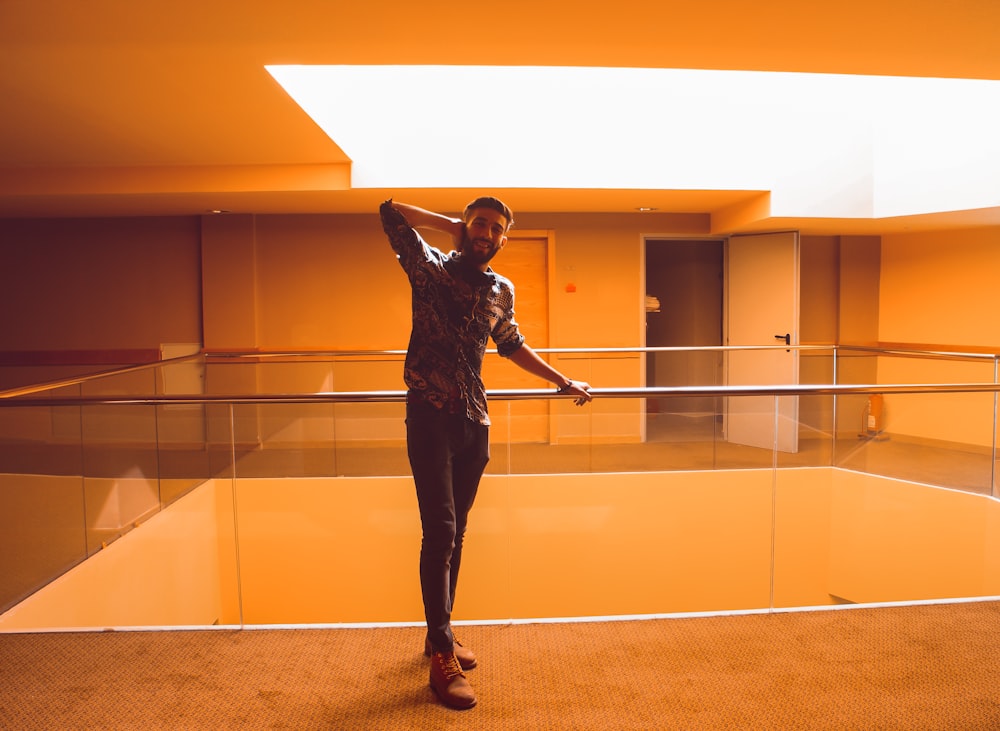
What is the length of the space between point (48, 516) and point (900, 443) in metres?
5.30

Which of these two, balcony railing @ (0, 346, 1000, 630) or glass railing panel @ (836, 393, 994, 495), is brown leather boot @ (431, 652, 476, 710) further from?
glass railing panel @ (836, 393, 994, 495)

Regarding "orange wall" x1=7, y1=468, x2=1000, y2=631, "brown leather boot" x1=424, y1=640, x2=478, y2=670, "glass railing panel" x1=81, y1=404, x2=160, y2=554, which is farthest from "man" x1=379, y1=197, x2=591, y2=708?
"glass railing panel" x1=81, y1=404, x2=160, y2=554

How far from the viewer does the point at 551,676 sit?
2330 millimetres

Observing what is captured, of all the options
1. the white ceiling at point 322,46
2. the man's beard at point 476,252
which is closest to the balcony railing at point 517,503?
the man's beard at point 476,252

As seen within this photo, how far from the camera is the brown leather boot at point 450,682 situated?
2.13 meters

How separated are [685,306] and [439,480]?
6.56 meters

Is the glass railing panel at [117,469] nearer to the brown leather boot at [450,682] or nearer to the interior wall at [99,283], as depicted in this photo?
the brown leather boot at [450,682]

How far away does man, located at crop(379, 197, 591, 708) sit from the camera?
2.16 meters

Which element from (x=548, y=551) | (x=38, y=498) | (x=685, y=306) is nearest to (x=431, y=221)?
(x=548, y=551)

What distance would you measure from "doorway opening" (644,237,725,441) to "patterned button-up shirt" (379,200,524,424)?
18.3ft

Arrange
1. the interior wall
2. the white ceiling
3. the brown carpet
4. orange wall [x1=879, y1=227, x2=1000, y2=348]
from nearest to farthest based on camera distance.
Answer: the brown carpet
the white ceiling
orange wall [x1=879, y1=227, x2=1000, y2=348]
the interior wall

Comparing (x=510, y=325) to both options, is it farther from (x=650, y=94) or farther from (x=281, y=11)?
(x=650, y=94)

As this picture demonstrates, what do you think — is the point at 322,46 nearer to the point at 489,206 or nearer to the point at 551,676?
the point at 489,206

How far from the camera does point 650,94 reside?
19.7 feet
